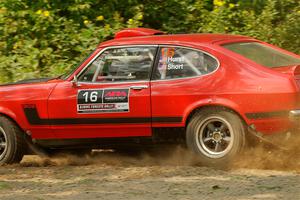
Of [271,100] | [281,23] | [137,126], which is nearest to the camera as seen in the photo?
[271,100]

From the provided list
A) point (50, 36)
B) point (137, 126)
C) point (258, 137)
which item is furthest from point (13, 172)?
point (50, 36)

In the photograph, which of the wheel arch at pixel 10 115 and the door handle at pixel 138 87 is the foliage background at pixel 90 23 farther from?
the door handle at pixel 138 87

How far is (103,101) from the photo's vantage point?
23.9 feet

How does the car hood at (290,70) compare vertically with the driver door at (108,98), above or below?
above

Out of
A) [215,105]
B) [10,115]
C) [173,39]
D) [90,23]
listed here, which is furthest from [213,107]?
[90,23]

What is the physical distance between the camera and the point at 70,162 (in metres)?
8.04

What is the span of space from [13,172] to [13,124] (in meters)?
0.71

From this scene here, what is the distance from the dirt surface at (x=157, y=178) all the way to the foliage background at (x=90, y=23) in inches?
143

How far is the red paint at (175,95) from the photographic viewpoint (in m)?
6.62

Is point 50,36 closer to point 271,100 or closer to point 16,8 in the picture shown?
point 16,8

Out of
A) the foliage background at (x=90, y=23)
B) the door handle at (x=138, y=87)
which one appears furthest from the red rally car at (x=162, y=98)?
the foliage background at (x=90, y=23)

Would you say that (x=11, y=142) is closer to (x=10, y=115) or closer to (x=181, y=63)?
(x=10, y=115)

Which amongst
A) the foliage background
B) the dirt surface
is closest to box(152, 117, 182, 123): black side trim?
the dirt surface

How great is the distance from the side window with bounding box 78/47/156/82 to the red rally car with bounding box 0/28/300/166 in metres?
0.01
